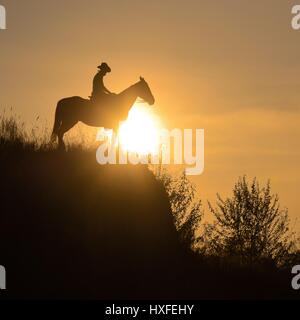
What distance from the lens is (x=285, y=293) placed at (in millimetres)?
36344

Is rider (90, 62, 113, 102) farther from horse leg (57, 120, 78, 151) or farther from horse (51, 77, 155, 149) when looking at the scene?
horse leg (57, 120, 78, 151)

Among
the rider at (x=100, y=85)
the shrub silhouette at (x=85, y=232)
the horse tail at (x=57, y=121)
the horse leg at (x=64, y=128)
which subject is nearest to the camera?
the shrub silhouette at (x=85, y=232)

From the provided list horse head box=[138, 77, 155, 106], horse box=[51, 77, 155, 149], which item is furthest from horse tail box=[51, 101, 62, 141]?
horse head box=[138, 77, 155, 106]

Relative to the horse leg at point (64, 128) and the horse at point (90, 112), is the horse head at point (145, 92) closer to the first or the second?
the horse at point (90, 112)

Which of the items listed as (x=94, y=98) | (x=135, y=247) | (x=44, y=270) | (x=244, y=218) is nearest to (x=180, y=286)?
(x=135, y=247)

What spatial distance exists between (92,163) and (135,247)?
10.3 ft

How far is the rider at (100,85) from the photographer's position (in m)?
32.7

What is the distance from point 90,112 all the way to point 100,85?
1062 mm

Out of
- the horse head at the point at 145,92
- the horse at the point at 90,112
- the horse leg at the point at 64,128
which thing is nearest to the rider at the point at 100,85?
the horse at the point at 90,112

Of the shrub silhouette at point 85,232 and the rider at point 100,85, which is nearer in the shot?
the shrub silhouette at point 85,232

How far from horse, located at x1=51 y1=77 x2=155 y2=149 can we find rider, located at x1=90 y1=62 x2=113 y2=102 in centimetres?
15

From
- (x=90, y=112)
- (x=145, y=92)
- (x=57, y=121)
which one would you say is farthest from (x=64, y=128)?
(x=145, y=92)

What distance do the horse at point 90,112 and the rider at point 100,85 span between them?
0.50ft

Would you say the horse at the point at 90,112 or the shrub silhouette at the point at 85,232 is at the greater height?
the horse at the point at 90,112
